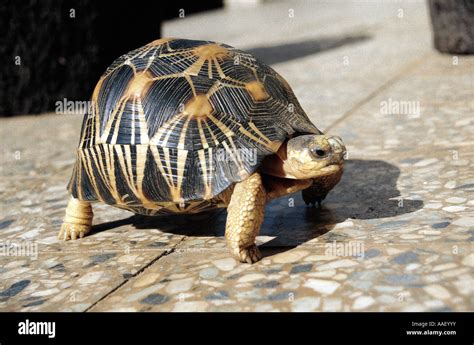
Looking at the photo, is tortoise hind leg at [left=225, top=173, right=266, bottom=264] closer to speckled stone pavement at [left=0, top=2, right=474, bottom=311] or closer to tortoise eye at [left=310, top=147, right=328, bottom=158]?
speckled stone pavement at [left=0, top=2, right=474, bottom=311]

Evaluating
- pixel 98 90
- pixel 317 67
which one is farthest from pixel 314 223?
pixel 317 67

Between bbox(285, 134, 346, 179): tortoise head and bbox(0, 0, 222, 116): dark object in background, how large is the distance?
521cm

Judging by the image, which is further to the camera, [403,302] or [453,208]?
[453,208]

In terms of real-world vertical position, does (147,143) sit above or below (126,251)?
above

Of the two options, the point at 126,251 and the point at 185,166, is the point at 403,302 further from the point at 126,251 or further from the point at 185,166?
the point at 126,251

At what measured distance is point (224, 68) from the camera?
3.50 metres

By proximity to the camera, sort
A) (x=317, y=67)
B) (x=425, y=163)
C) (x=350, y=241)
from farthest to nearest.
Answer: (x=317, y=67) → (x=425, y=163) → (x=350, y=241)

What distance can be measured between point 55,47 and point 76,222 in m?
4.52

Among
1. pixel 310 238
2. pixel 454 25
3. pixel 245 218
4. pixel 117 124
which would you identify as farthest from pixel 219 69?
pixel 454 25

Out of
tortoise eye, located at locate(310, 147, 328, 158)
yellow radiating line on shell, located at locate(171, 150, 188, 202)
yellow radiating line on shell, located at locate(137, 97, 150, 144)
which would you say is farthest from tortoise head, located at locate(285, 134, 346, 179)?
yellow radiating line on shell, located at locate(137, 97, 150, 144)

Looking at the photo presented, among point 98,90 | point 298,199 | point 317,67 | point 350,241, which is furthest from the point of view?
point 317,67

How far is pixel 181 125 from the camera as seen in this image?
334cm

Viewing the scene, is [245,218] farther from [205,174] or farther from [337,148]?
[337,148]
